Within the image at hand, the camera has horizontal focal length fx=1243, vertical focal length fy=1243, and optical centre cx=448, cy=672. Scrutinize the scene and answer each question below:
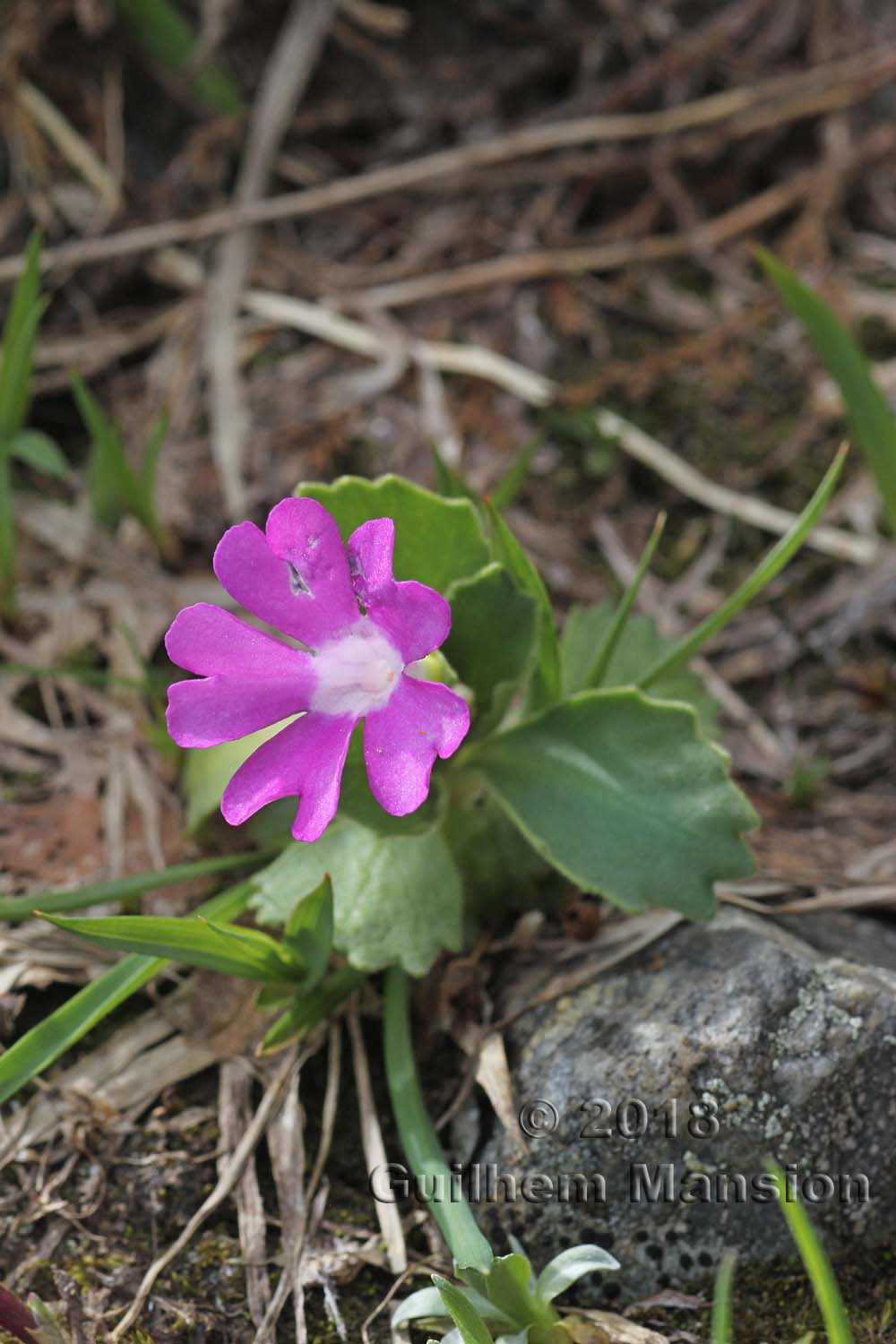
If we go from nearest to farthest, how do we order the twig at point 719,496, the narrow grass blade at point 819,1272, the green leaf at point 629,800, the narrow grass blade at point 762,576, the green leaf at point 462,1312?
1. the narrow grass blade at point 819,1272
2. the green leaf at point 462,1312
3. the green leaf at point 629,800
4. the narrow grass blade at point 762,576
5. the twig at point 719,496

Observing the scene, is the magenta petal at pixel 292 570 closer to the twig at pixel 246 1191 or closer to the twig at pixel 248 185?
the twig at pixel 246 1191

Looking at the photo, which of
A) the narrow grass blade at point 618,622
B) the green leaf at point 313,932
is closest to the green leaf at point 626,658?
the narrow grass blade at point 618,622

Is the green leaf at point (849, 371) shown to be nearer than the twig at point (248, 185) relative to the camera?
Yes

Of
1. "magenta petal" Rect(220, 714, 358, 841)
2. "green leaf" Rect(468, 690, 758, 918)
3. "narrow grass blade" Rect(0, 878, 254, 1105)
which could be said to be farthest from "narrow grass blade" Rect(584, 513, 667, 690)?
"narrow grass blade" Rect(0, 878, 254, 1105)

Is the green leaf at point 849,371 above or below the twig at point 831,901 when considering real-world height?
above

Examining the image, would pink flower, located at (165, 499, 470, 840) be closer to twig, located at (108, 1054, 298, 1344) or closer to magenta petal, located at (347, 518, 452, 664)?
magenta petal, located at (347, 518, 452, 664)

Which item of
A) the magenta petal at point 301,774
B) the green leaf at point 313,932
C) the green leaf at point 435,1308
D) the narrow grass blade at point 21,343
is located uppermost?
the narrow grass blade at point 21,343
